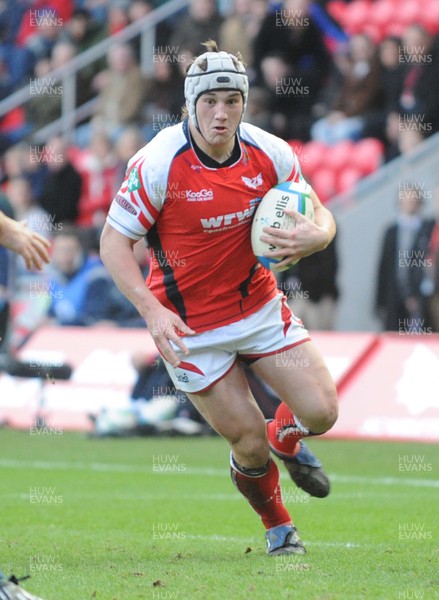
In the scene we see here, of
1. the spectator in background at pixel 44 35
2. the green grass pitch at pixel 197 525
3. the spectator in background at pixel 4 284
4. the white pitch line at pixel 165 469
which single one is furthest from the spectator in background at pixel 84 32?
the white pitch line at pixel 165 469

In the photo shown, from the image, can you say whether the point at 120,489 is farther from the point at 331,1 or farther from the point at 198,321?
the point at 331,1

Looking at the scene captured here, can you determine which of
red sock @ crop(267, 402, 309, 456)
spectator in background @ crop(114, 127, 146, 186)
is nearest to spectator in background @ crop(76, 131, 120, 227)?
spectator in background @ crop(114, 127, 146, 186)

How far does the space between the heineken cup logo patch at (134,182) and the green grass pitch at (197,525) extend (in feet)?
6.54

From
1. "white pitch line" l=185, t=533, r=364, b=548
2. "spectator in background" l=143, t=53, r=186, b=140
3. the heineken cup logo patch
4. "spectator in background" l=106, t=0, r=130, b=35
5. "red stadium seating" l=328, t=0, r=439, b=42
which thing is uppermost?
the heineken cup logo patch

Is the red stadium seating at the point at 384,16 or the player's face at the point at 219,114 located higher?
the player's face at the point at 219,114

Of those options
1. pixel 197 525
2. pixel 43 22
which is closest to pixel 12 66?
pixel 43 22

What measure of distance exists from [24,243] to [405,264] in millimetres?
9550

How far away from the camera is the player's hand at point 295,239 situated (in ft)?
21.9

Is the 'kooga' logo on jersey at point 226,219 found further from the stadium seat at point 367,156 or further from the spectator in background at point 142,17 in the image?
the spectator in background at point 142,17

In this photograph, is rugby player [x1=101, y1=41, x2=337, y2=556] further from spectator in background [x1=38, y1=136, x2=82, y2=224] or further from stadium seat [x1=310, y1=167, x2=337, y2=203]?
spectator in background [x1=38, y1=136, x2=82, y2=224]

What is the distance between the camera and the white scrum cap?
669 cm

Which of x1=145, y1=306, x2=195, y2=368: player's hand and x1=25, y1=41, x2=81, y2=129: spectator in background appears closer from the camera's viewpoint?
x1=145, y1=306, x2=195, y2=368: player's hand

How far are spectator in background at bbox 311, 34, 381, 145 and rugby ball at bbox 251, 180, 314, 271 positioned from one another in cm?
991

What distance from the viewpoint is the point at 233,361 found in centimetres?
704
